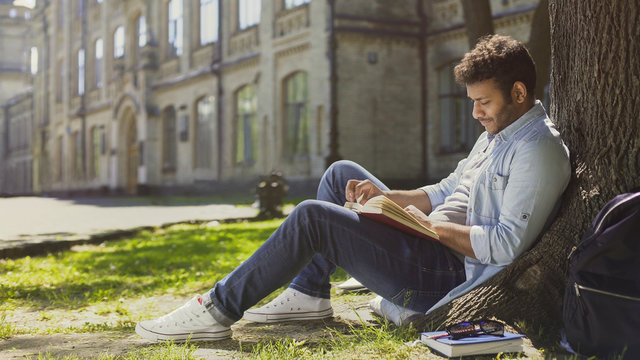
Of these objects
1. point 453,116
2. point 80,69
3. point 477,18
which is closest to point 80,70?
point 80,69

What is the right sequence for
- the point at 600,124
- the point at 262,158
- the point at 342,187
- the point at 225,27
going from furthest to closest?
the point at 225,27 → the point at 262,158 → the point at 342,187 → the point at 600,124

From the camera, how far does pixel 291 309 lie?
387 cm

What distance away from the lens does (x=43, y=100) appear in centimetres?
4225

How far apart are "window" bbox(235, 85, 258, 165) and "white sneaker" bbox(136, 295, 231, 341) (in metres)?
19.4

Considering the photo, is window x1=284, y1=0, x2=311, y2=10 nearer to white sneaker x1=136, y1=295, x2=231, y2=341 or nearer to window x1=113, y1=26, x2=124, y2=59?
window x1=113, y1=26, x2=124, y2=59

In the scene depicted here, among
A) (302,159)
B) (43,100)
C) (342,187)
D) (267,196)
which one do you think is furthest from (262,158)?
(43,100)

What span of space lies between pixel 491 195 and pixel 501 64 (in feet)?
1.98

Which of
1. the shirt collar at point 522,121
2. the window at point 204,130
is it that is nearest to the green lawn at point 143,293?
the shirt collar at point 522,121

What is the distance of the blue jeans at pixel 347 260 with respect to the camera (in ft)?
10.6

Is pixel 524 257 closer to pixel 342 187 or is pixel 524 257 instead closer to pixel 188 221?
pixel 342 187

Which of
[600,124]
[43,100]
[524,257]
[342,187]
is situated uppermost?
[43,100]

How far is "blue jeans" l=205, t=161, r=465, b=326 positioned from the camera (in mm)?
3234

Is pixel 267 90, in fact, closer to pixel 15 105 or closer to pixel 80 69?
pixel 80 69

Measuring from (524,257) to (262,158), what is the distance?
19.1m
